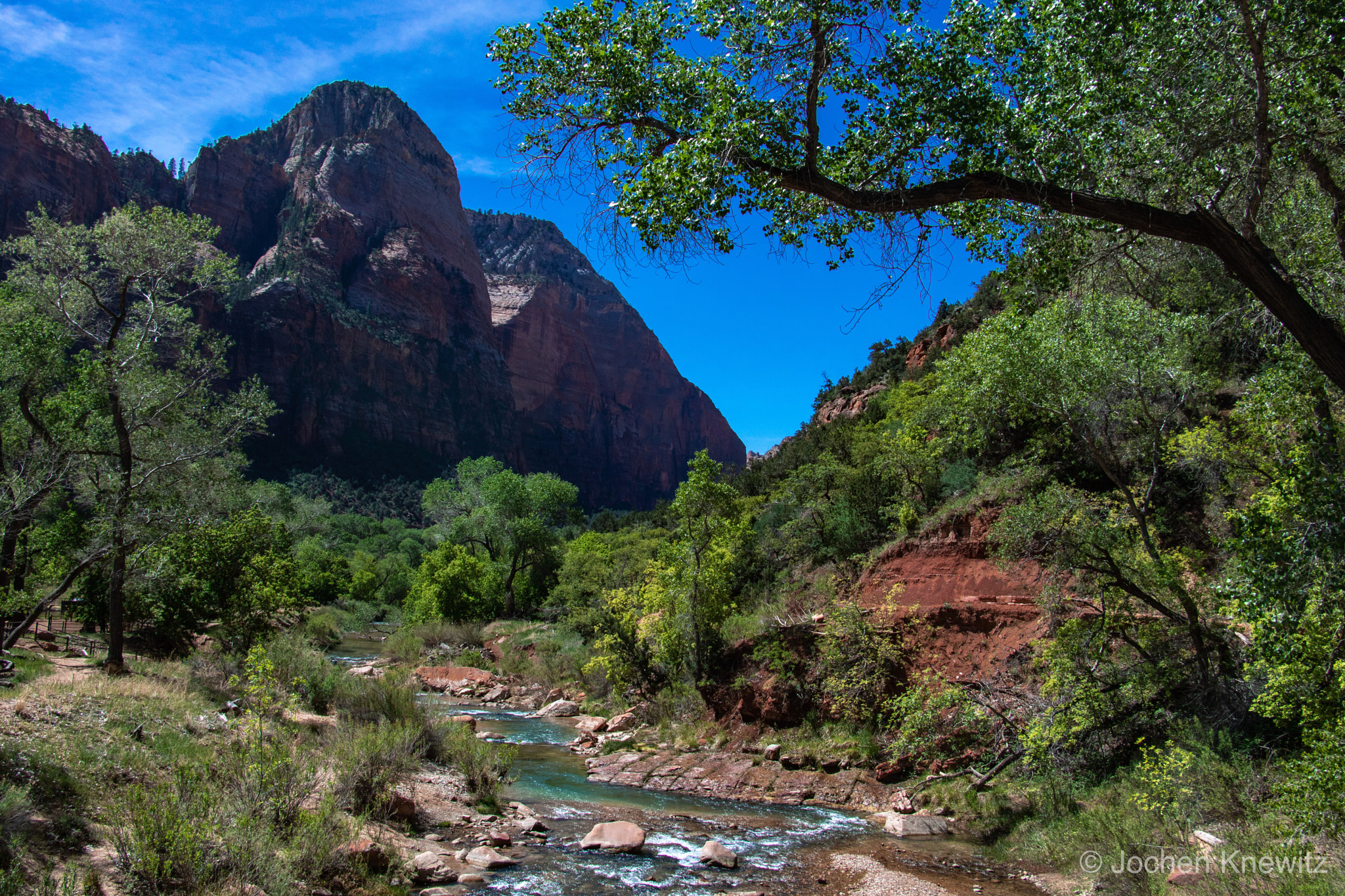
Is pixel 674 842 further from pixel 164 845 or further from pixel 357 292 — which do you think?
pixel 357 292

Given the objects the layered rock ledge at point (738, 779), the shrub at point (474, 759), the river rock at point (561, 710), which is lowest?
the river rock at point (561, 710)

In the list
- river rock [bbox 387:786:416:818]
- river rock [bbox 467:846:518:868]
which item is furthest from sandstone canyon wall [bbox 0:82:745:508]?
river rock [bbox 467:846:518:868]

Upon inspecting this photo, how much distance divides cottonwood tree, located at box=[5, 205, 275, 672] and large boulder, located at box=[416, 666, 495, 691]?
51.5 feet

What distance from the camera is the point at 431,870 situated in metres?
8.30

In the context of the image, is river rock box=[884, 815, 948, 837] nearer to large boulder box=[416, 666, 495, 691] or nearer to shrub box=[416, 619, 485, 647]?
large boulder box=[416, 666, 495, 691]

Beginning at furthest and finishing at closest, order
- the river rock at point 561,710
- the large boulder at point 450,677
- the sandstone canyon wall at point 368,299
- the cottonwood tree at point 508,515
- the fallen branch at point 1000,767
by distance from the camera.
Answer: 1. the sandstone canyon wall at point 368,299
2. the cottonwood tree at point 508,515
3. the large boulder at point 450,677
4. the river rock at point 561,710
5. the fallen branch at point 1000,767

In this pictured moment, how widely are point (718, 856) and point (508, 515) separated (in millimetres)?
41340

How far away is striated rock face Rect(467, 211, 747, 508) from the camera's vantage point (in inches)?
6590

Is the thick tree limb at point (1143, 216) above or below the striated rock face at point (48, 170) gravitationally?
below

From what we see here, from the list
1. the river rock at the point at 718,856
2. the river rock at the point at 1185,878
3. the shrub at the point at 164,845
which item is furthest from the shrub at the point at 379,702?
the river rock at the point at 1185,878

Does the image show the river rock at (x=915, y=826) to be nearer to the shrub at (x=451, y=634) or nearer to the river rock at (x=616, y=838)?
the river rock at (x=616, y=838)

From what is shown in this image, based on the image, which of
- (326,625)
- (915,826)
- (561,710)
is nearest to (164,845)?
(915,826)

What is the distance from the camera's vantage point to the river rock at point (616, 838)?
998 centimetres

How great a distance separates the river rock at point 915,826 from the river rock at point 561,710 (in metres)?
14.0
